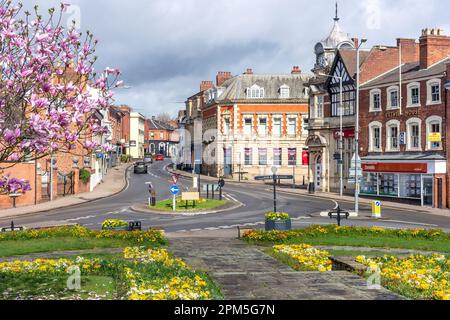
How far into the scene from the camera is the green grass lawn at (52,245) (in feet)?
66.9

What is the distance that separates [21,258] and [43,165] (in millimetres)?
30539

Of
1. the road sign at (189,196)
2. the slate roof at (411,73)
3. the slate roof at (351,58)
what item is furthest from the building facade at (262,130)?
the road sign at (189,196)

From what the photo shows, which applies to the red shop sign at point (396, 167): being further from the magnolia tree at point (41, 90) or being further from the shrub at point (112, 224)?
the magnolia tree at point (41, 90)

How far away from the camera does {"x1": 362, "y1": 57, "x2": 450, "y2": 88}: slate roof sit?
43.2m

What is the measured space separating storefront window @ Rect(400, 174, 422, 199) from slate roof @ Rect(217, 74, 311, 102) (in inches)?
1326

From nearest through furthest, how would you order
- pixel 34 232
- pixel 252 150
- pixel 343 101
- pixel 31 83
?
pixel 31 83 → pixel 34 232 → pixel 343 101 → pixel 252 150

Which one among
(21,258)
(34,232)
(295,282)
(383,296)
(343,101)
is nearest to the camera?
(383,296)

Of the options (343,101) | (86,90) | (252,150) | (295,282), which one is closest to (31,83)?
(86,90)

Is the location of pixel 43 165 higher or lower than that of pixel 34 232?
higher

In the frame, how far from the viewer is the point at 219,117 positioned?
79125 mm

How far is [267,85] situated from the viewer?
262ft

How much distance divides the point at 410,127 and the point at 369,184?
272 inches
